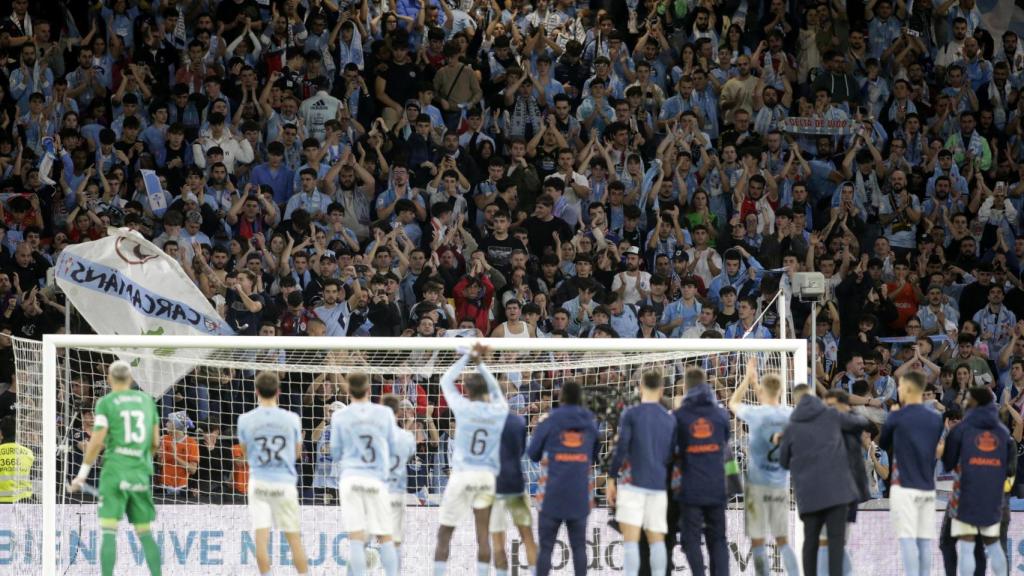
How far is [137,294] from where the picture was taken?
16953mm

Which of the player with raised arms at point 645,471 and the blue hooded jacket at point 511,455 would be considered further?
the blue hooded jacket at point 511,455

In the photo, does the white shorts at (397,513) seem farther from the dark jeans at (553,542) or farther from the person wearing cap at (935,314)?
the person wearing cap at (935,314)

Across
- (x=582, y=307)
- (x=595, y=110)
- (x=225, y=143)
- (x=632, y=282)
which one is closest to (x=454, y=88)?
(x=595, y=110)

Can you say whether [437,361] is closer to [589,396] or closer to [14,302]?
[589,396]

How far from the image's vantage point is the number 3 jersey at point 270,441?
45.6 ft

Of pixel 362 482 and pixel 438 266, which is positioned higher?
pixel 438 266

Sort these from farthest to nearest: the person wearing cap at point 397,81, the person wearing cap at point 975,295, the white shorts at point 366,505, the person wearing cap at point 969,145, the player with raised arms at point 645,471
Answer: the person wearing cap at point 969,145, the person wearing cap at point 397,81, the person wearing cap at point 975,295, the white shorts at point 366,505, the player with raised arms at point 645,471

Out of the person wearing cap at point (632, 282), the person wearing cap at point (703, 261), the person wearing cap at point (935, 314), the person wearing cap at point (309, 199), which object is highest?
the person wearing cap at point (309, 199)

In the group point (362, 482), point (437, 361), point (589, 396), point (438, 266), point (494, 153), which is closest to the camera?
point (362, 482)

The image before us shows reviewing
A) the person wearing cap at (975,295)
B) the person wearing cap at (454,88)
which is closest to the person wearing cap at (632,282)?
the person wearing cap at (454,88)

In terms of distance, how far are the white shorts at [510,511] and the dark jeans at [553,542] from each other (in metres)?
0.48

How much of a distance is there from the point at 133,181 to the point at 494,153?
14.2ft

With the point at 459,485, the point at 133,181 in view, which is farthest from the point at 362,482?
the point at 133,181

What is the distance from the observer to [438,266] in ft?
63.4
